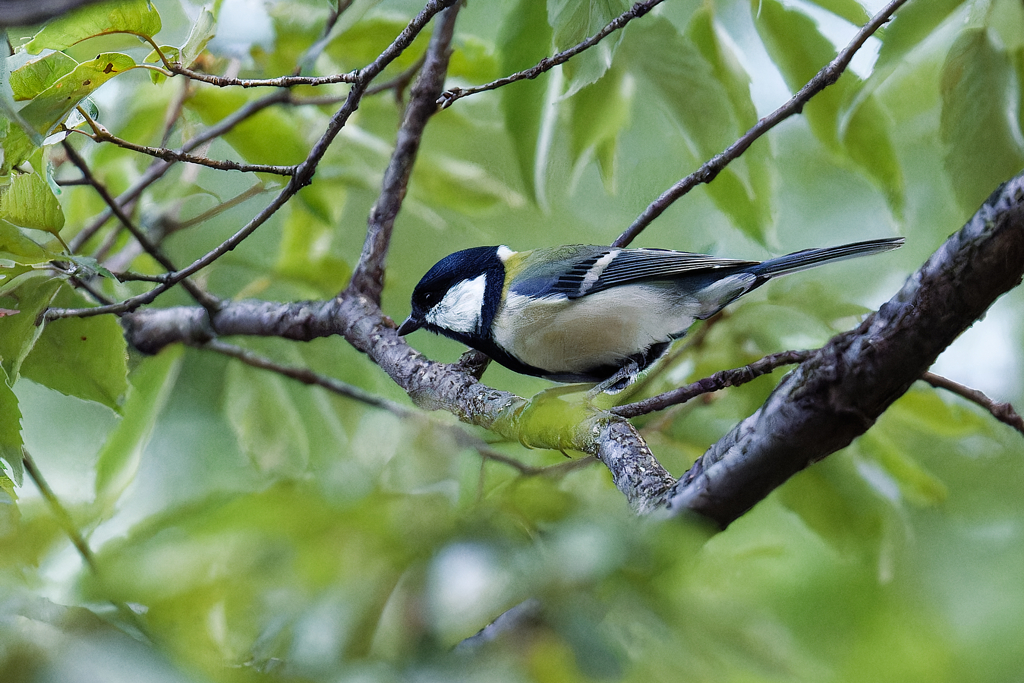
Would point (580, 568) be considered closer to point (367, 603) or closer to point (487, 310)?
point (367, 603)

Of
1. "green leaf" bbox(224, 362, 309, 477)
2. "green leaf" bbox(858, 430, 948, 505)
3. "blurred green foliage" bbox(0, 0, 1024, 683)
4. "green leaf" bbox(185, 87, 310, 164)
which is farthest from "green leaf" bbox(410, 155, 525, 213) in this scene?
"green leaf" bbox(858, 430, 948, 505)

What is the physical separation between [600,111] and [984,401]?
0.98 feet

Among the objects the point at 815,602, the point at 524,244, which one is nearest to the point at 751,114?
the point at 524,244

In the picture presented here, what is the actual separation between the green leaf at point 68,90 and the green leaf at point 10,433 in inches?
5.2

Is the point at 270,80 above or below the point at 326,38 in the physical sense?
below

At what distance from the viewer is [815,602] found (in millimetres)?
263

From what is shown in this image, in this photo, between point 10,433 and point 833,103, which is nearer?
point 10,433

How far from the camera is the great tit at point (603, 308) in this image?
1.60 ft

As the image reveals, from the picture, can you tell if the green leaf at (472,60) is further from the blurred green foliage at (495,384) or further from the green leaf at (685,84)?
the green leaf at (685,84)

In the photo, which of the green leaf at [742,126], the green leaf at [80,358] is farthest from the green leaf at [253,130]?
the green leaf at [742,126]

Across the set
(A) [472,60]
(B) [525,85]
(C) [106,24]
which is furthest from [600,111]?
(C) [106,24]

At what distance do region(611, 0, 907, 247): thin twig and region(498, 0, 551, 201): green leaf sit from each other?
9 cm

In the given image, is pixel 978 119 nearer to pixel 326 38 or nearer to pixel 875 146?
pixel 875 146

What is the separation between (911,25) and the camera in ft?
1.37
